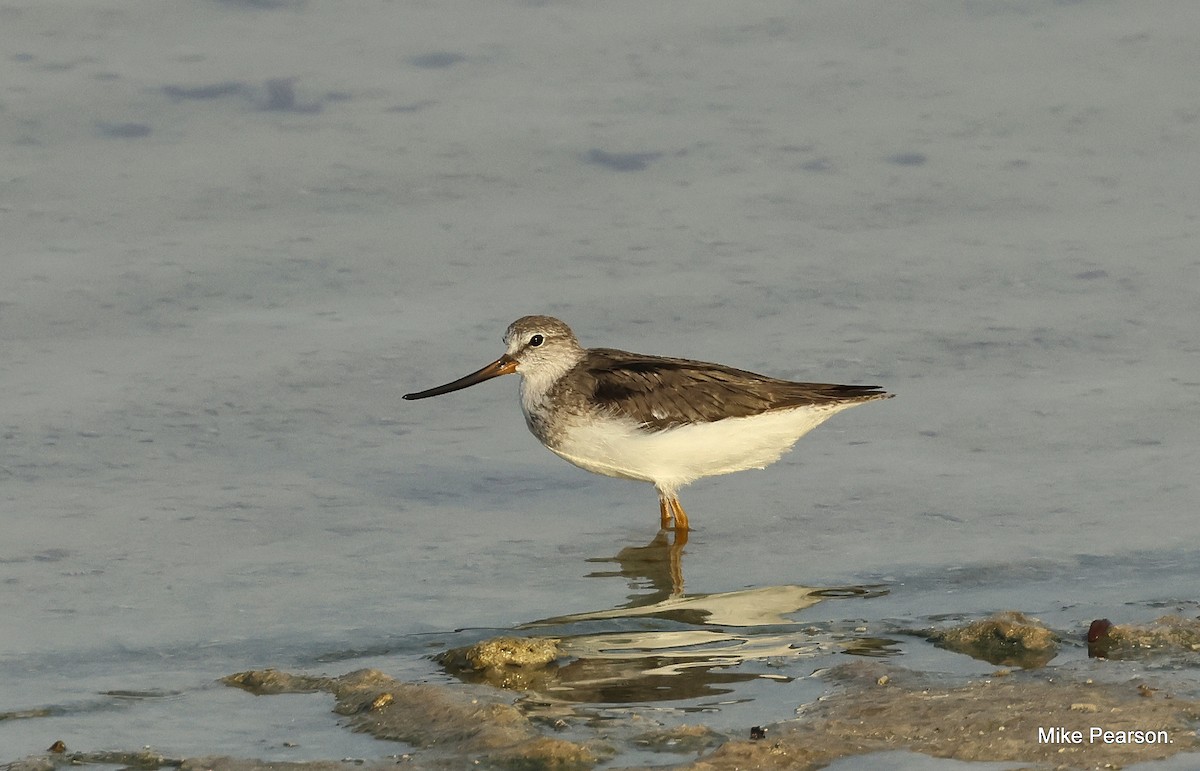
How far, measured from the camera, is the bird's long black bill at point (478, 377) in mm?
9664

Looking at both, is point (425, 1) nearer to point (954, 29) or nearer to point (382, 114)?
point (382, 114)

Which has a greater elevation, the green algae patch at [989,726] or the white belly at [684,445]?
the white belly at [684,445]

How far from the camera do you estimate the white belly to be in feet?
29.7

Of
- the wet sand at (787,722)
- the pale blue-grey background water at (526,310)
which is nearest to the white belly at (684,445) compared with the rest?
the pale blue-grey background water at (526,310)

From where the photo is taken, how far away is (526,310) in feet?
35.4

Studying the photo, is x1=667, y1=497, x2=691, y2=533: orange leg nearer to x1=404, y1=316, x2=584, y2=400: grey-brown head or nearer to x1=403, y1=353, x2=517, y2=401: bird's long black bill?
x1=404, y1=316, x2=584, y2=400: grey-brown head

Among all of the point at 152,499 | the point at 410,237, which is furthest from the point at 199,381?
the point at 410,237

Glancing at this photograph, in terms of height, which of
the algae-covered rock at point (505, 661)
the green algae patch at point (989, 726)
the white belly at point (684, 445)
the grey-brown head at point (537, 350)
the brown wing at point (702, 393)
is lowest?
the green algae patch at point (989, 726)

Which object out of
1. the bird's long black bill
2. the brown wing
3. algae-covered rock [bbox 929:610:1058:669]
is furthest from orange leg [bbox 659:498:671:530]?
algae-covered rock [bbox 929:610:1058:669]

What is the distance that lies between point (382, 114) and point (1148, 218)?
215 inches

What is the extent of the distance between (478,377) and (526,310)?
109 centimetres

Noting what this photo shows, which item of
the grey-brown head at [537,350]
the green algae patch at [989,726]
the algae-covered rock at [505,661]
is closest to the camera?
the green algae patch at [989,726]

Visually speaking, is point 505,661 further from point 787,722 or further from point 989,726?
point 989,726

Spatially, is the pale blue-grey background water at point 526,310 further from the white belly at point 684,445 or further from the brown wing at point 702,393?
the brown wing at point 702,393
